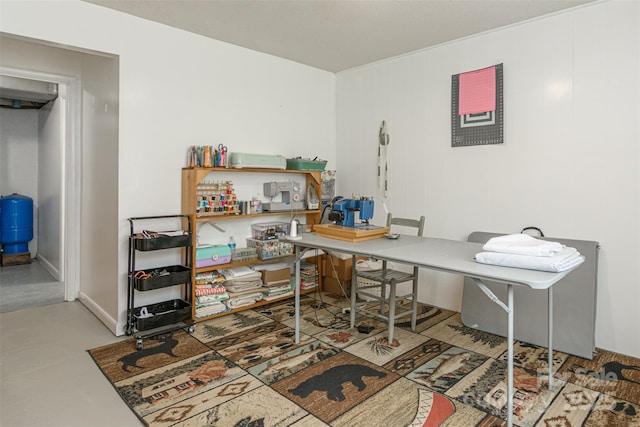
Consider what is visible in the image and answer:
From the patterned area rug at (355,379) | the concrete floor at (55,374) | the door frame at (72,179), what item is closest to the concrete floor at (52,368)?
the concrete floor at (55,374)

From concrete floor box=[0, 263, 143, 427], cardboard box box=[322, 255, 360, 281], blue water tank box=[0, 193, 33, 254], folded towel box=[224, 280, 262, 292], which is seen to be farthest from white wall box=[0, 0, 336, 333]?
blue water tank box=[0, 193, 33, 254]

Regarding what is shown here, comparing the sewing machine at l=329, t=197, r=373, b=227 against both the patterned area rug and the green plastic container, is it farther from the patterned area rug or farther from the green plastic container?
the green plastic container

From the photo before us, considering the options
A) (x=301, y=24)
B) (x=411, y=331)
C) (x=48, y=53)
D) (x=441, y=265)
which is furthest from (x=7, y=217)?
(x=441, y=265)

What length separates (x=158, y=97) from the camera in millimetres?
3393

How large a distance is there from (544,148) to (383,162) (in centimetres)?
167

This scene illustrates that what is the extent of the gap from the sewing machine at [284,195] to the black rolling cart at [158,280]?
39.1 inches

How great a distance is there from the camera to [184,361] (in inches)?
110

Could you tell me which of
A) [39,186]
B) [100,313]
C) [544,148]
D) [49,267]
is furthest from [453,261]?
[39,186]

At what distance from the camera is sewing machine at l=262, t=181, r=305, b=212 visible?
4.15 m

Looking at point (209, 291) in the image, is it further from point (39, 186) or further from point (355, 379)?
point (39, 186)

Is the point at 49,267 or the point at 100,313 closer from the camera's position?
the point at 100,313

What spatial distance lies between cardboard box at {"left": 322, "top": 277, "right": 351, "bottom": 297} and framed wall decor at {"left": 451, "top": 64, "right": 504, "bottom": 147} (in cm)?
193

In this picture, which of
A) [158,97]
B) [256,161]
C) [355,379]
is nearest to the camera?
[355,379]

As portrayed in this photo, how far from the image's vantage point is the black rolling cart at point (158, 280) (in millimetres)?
3039
